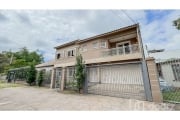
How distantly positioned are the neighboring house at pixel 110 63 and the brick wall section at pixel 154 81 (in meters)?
0.47

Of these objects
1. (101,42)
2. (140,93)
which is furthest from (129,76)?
(101,42)

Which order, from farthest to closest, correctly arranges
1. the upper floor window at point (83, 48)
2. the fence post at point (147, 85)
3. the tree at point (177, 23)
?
the upper floor window at point (83, 48) < the tree at point (177, 23) < the fence post at point (147, 85)

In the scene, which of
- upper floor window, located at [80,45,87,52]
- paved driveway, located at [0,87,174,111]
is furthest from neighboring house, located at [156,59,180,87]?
upper floor window, located at [80,45,87,52]

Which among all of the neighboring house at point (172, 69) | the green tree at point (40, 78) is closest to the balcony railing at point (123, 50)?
the neighboring house at point (172, 69)

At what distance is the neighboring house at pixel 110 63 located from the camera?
868 centimetres

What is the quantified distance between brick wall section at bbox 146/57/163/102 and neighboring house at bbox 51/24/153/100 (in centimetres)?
47

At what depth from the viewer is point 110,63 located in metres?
13.4

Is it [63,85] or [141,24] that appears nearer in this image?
[141,24]

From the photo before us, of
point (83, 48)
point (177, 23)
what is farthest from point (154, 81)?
point (83, 48)

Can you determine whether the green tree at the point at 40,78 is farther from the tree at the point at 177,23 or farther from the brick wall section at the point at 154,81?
the tree at the point at 177,23

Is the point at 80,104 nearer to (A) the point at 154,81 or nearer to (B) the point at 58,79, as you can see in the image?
(A) the point at 154,81

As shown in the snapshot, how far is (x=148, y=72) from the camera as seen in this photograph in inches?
267
